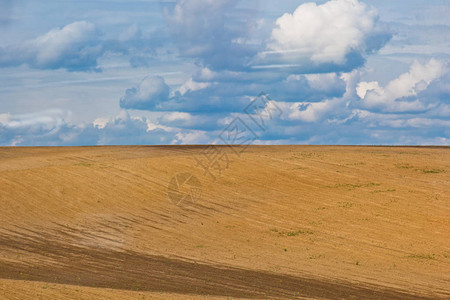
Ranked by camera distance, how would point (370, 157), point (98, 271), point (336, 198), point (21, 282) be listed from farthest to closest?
point (370, 157)
point (336, 198)
point (98, 271)
point (21, 282)

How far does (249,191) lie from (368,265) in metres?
13.9

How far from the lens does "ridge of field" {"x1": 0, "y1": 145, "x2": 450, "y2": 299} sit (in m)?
21.5

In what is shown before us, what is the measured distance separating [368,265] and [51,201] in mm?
20091

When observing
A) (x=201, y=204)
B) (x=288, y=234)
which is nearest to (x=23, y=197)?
A: (x=201, y=204)

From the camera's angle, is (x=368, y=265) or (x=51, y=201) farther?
(x=51, y=201)

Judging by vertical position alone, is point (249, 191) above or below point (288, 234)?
above

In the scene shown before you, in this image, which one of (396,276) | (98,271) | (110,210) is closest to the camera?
(98,271)

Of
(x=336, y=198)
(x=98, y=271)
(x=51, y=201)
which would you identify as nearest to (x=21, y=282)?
(x=98, y=271)

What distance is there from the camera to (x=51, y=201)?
36.0 metres

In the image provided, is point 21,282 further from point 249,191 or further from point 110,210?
point 249,191

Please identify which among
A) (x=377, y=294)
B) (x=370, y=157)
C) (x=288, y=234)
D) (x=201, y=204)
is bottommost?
(x=377, y=294)

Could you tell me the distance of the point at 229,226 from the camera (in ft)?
107

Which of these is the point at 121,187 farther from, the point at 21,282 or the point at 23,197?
the point at 21,282

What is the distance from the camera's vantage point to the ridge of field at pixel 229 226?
2152 cm
